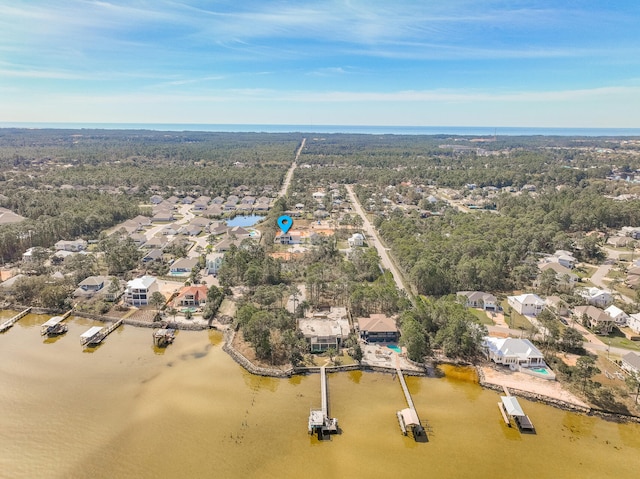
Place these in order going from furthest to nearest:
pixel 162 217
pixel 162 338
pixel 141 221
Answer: pixel 162 217 → pixel 141 221 → pixel 162 338

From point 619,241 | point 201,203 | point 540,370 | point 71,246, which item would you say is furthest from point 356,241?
point 201,203

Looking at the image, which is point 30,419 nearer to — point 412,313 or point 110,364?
point 110,364

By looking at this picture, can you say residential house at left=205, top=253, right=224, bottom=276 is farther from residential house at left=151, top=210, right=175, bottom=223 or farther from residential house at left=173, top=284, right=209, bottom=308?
residential house at left=151, top=210, right=175, bottom=223

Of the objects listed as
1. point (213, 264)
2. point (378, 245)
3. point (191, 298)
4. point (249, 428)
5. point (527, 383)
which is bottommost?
point (378, 245)

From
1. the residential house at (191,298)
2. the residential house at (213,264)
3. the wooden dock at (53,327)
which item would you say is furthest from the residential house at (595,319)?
the wooden dock at (53,327)

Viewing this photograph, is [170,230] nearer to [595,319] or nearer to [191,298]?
[191,298]

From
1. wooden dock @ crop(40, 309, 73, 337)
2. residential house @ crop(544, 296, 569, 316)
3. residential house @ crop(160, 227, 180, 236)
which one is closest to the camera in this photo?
wooden dock @ crop(40, 309, 73, 337)

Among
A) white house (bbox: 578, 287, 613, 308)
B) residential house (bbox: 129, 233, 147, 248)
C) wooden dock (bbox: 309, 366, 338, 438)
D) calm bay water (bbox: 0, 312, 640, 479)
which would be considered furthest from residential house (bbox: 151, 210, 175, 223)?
white house (bbox: 578, 287, 613, 308)
